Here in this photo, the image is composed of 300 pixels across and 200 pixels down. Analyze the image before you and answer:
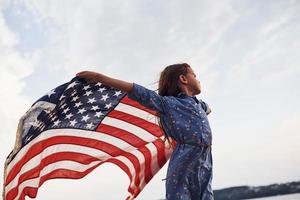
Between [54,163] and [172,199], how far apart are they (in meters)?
2.06

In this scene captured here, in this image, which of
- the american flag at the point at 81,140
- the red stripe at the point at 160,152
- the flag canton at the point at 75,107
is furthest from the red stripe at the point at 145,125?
the flag canton at the point at 75,107

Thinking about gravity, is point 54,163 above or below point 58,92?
below

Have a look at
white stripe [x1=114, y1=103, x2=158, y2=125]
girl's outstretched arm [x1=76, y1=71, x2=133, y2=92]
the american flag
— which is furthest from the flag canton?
girl's outstretched arm [x1=76, y1=71, x2=133, y2=92]

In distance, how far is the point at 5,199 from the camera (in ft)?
14.0

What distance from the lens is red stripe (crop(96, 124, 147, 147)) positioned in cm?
505

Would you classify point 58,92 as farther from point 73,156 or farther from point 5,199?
point 5,199

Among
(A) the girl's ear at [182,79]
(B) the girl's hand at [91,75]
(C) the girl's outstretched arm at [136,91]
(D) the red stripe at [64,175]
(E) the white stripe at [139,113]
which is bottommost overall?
(D) the red stripe at [64,175]

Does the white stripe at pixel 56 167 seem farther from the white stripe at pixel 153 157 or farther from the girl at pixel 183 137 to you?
the girl at pixel 183 137

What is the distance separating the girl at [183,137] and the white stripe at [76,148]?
139 cm

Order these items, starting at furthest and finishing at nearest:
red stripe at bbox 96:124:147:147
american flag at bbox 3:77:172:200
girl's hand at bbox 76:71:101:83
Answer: red stripe at bbox 96:124:147:147, american flag at bbox 3:77:172:200, girl's hand at bbox 76:71:101:83

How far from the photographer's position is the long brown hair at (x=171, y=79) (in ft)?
12.9

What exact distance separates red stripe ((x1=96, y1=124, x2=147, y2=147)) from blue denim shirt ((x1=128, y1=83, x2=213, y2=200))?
1.63 m

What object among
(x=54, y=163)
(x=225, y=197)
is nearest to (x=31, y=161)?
(x=54, y=163)

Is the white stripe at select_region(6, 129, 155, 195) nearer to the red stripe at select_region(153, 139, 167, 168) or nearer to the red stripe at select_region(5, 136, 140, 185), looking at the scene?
the red stripe at select_region(5, 136, 140, 185)
